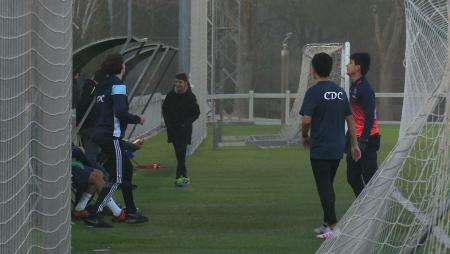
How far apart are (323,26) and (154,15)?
30109mm

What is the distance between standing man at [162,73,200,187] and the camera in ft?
49.5

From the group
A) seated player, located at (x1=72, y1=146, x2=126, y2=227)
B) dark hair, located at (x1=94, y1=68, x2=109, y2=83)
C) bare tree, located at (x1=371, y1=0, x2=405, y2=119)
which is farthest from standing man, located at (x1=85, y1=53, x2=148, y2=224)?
bare tree, located at (x1=371, y1=0, x2=405, y2=119)

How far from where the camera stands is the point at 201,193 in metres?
14.4

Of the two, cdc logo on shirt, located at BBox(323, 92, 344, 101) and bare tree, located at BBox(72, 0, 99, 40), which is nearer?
cdc logo on shirt, located at BBox(323, 92, 344, 101)

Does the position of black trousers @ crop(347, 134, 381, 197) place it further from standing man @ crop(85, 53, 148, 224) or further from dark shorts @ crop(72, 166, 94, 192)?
dark shorts @ crop(72, 166, 94, 192)

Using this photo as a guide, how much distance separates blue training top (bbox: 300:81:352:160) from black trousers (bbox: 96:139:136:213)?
2.02 meters

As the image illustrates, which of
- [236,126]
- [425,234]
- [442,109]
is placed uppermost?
[442,109]

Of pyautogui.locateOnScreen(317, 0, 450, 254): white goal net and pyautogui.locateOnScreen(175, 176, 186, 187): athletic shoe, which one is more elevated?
pyautogui.locateOnScreen(317, 0, 450, 254): white goal net

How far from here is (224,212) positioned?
12273 mm

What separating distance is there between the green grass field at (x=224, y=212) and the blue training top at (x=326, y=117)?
889 millimetres

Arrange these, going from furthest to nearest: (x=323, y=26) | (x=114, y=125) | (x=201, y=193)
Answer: (x=323, y=26) → (x=201, y=193) → (x=114, y=125)

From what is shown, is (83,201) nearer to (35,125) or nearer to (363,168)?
(363,168)

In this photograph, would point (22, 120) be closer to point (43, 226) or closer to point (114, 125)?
point (43, 226)

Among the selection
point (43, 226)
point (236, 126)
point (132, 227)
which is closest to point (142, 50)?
point (132, 227)
